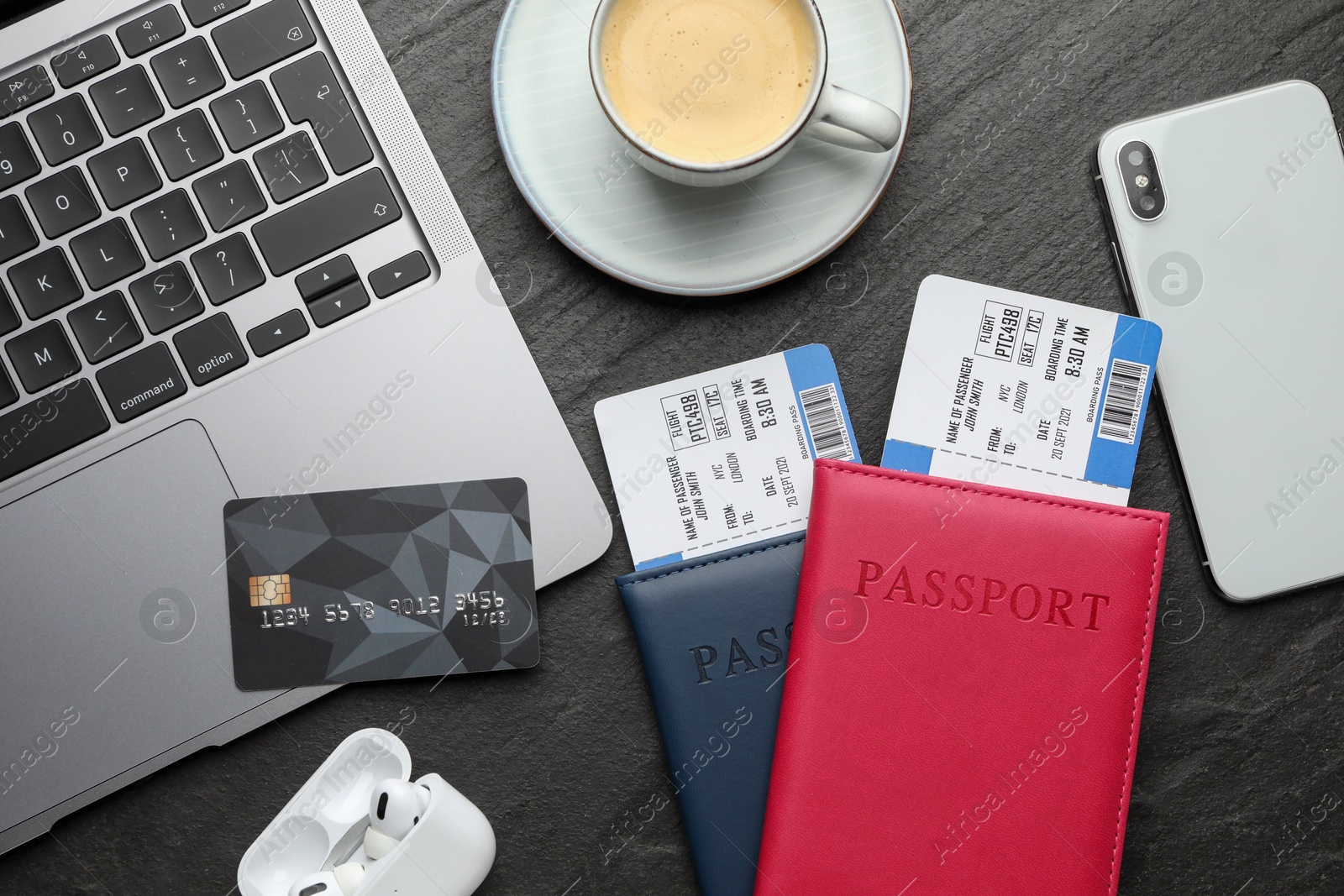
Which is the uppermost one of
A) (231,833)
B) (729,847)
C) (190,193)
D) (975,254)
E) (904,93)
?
(190,193)

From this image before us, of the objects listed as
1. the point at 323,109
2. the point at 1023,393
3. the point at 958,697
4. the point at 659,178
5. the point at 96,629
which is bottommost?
the point at 958,697

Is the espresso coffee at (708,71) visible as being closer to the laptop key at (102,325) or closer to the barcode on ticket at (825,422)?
the barcode on ticket at (825,422)

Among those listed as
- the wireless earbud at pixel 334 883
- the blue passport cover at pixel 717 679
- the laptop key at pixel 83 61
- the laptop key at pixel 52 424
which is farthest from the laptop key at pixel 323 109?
the wireless earbud at pixel 334 883

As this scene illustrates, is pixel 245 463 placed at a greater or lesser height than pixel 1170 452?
greater

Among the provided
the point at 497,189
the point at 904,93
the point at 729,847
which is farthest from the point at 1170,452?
the point at 497,189

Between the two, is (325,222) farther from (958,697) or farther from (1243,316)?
(1243,316)

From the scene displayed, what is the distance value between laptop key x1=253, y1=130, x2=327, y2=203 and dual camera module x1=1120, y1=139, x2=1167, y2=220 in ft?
1.86

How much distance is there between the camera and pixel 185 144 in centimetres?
53

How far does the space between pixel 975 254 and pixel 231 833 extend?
26.6 inches

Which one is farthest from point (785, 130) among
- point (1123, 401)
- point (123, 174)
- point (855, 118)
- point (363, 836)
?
point (363, 836)

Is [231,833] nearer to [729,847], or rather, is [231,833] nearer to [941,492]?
[729,847]

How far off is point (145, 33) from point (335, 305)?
0.21 meters

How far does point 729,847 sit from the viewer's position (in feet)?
1.88

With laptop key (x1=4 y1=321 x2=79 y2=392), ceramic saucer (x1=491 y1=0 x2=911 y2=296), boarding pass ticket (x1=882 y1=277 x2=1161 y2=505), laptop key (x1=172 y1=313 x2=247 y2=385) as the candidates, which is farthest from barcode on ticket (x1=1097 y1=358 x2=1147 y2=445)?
laptop key (x1=4 y1=321 x2=79 y2=392)
